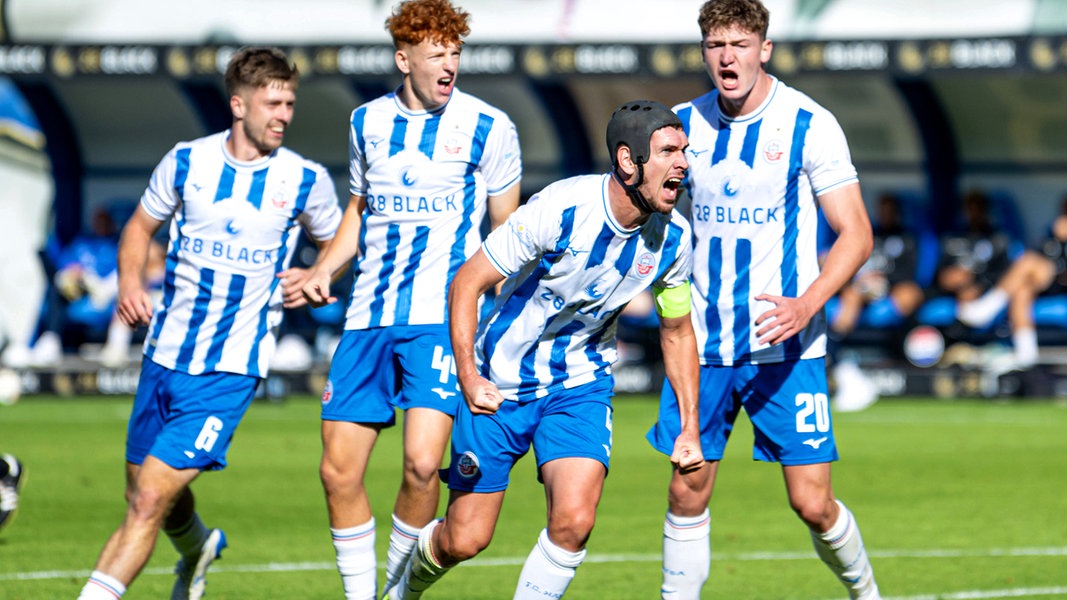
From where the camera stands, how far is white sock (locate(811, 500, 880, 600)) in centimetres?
628

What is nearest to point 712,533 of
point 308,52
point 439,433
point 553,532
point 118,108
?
point 439,433

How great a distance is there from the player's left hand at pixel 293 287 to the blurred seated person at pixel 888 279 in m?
10.8

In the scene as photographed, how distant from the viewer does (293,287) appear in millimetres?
6543

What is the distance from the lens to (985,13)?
57.7ft

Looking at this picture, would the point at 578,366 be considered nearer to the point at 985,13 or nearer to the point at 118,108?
the point at 985,13

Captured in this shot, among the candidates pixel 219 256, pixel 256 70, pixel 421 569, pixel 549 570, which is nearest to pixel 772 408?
pixel 549 570

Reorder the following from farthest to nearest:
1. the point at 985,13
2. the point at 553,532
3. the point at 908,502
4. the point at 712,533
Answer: the point at 985,13
the point at 908,502
the point at 712,533
the point at 553,532

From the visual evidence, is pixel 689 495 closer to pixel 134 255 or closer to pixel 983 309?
pixel 134 255

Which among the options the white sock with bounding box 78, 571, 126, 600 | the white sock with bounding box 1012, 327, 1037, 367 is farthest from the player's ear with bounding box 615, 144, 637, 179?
the white sock with bounding box 1012, 327, 1037, 367

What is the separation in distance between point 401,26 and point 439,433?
156 centimetres

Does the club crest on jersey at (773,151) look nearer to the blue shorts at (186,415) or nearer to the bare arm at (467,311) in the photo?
the bare arm at (467,311)

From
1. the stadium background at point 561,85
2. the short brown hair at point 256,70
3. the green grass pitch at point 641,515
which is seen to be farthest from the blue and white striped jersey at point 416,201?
the stadium background at point 561,85

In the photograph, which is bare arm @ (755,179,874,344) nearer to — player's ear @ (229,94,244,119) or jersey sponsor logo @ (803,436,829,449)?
jersey sponsor logo @ (803,436,829,449)

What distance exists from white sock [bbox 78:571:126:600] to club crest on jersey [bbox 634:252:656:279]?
2.08 m
